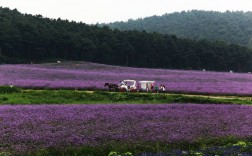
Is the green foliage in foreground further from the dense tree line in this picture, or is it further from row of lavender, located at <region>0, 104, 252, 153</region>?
the dense tree line

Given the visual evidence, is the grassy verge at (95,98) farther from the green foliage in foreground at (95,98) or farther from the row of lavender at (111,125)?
the row of lavender at (111,125)

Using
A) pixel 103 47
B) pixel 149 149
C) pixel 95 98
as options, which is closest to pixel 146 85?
pixel 95 98

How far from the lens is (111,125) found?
16.3 meters

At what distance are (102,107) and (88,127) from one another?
535 centimetres

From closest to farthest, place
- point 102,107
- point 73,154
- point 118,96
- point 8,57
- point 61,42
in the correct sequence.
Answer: point 73,154
point 102,107
point 118,96
point 8,57
point 61,42

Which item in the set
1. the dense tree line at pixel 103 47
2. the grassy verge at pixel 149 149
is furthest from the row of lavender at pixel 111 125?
the dense tree line at pixel 103 47

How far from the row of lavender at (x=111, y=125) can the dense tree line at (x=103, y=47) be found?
7556cm

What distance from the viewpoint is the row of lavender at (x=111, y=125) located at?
13883mm

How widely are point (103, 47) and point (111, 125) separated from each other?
92234 millimetres

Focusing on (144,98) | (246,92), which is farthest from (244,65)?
(144,98)

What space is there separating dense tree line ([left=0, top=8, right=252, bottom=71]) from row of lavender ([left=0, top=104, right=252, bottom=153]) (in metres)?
75.6

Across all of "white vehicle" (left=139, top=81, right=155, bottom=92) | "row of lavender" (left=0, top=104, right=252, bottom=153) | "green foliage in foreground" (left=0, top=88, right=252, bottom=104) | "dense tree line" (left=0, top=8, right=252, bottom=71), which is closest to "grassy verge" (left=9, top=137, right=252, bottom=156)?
"row of lavender" (left=0, top=104, right=252, bottom=153)

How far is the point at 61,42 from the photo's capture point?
103 m

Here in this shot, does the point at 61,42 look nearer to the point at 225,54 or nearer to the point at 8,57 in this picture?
the point at 8,57
